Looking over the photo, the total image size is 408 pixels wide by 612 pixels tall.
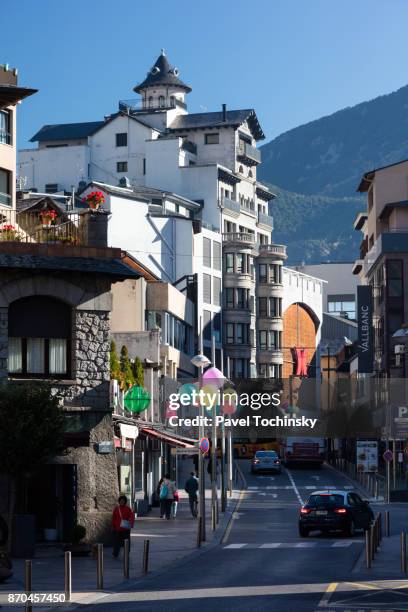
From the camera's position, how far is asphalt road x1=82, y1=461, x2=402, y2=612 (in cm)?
2516

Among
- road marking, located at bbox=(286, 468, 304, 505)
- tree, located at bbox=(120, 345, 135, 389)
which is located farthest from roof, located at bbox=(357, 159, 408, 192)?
tree, located at bbox=(120, 345, 135, 389)

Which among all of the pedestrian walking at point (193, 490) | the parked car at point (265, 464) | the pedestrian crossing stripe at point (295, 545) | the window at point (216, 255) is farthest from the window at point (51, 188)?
the pedestrian crossing stripe at point (295, 545)

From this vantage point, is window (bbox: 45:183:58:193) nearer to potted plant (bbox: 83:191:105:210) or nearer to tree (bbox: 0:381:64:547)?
potted plant (bbox: 83:191:105:210)

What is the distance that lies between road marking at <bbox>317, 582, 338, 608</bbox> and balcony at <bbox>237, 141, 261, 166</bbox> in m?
135

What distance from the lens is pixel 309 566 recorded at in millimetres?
34344

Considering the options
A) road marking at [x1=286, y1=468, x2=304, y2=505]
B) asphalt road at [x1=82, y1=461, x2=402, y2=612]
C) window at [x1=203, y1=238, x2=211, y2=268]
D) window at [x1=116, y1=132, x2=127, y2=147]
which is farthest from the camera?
window at [x1=116, y1=132, x2=127, y2=147]

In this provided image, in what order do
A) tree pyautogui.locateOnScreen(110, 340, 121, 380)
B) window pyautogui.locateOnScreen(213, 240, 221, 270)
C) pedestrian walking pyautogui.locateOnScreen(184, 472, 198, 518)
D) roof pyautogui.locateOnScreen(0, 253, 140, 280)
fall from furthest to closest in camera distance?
window pyautogui.locateOnScreen(213, 240, 221, 270)
pedestrian walking pyautogui.locateOnScreen(184, 472, 198, 518)
tree pyautogui.locateOnScreen(110, 340, 121, 380)
roof pyautogui.locateOnScreen(0, 253, 140, 280)

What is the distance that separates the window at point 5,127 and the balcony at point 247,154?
98645 mm

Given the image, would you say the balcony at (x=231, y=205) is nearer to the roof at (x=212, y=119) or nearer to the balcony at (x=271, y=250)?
the balcony at (x=271, y=250)

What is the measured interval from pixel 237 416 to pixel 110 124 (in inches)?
2155

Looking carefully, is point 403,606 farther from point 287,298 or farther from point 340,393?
point 287,298

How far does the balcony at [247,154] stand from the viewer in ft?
531

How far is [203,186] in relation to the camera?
507 ft

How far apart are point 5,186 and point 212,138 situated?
99709 millimetres
